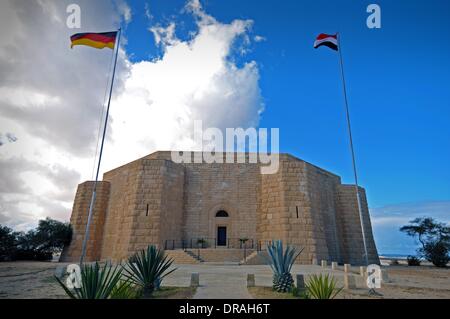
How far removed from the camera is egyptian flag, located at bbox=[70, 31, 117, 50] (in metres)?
10.7

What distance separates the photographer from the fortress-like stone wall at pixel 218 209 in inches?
653

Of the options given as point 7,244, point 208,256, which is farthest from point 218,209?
point 7,244

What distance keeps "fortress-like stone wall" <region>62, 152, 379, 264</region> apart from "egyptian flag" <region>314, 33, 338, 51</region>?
27.6 ft

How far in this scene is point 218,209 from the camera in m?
19.5

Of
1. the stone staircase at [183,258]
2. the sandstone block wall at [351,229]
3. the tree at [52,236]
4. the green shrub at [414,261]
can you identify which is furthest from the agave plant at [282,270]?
the green shrub at [414,261]

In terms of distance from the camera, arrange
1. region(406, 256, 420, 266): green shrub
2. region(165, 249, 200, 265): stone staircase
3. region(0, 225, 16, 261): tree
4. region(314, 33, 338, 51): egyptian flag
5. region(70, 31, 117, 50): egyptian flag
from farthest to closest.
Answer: region(406, 256, 420, 266): green shrub < region(0, 225, 16, 261): tree < region(165, 249, 200, 265): stone staircase < region(314, 33, 338, 51): egyptian flag < region(70, 31, 117, 50): egyptian flag

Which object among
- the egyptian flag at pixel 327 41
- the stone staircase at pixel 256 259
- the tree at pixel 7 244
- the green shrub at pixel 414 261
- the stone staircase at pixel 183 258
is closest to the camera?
the egyptian flag at pixel 327 41

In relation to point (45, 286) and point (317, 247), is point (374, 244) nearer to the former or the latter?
point (317, 247)

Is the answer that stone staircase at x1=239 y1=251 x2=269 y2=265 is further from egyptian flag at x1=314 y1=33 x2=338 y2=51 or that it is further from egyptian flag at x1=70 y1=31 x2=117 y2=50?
egyptian flag at x1=70 y1=31 x2=117 y2=50

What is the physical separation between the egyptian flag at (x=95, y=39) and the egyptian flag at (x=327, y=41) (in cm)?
881

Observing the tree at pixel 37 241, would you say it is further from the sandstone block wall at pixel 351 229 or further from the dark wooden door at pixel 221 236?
the sandstone block wall at pixel 351 229

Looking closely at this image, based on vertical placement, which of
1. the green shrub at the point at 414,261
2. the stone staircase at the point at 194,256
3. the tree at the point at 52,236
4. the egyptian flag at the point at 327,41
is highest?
the egyptian flag at the point at 327,41

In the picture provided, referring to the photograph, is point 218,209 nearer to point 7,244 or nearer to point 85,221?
point 85,221

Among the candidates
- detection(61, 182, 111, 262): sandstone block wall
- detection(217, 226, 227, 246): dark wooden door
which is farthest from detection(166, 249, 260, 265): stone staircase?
detection(61, 182, 111, 262): sandstone block wall
